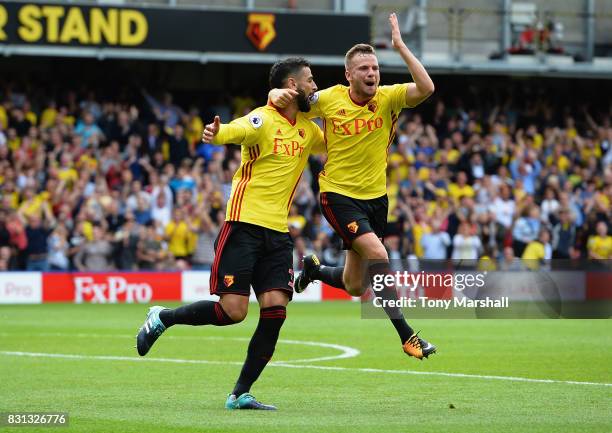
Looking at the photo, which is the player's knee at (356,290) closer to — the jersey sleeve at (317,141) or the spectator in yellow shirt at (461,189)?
the jersey sleeve at (317,141)

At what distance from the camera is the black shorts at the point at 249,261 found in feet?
29.9

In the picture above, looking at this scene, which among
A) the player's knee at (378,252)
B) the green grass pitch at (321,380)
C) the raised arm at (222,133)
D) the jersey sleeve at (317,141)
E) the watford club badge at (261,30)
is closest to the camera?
the green grass pitch at (321,380)

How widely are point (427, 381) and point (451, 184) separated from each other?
Result: 55.1 ft

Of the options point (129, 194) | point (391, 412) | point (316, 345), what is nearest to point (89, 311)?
point (129, 194)

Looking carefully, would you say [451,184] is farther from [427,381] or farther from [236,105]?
[427,381]

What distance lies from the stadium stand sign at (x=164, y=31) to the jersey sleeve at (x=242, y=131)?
749 inches

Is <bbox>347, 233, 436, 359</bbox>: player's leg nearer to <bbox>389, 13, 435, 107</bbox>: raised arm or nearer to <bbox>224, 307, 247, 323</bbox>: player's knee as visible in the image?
<bbox>389, 13, 435, 107</bbox>: raised arm

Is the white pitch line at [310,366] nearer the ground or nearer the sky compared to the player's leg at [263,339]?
nearer the ground

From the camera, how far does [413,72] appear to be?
9.79 m

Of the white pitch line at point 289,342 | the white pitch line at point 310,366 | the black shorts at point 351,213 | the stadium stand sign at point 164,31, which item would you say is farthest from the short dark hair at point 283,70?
the stadium stand sign at point 164,31

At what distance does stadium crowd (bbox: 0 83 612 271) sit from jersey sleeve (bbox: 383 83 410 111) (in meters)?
12.1

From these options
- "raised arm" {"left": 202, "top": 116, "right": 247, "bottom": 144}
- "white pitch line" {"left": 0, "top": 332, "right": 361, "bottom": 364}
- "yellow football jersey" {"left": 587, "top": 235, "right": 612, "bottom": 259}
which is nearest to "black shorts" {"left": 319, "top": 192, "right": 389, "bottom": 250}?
"raised arm" {"left": 202, "top": 116, "right": 247, "bottom": 144}

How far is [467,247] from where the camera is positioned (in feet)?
A: 80.4

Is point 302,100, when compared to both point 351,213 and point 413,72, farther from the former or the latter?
point 351,213
